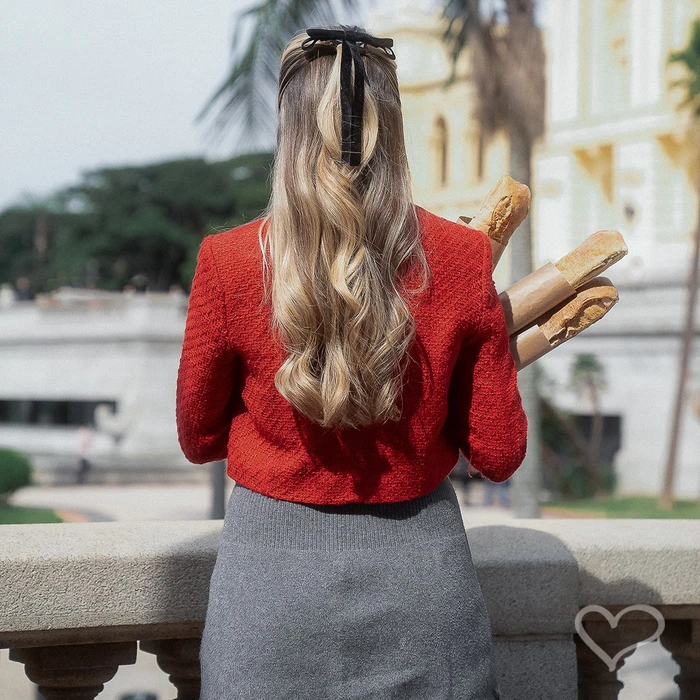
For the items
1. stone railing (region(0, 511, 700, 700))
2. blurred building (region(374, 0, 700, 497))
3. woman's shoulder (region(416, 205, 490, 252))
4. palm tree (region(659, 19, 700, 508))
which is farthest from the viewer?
blurred building (region(374, 0, 700, 497))

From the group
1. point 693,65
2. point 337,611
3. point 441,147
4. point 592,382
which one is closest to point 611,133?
point 441,147

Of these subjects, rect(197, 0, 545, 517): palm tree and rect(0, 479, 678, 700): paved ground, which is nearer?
rect(0, 479, 678, 700): paved ground

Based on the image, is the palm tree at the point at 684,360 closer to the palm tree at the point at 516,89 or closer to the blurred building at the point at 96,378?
the palm tree at the point at 516,89

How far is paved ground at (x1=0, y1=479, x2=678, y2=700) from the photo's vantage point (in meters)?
6.49

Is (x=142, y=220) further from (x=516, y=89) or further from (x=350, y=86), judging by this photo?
(x=350, y=86)

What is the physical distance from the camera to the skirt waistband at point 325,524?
1708mm

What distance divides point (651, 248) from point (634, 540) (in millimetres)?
30288

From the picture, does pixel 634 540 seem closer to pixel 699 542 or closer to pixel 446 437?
pixel 699 542

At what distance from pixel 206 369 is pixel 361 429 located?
29 cm

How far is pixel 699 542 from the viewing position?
263 centimetres

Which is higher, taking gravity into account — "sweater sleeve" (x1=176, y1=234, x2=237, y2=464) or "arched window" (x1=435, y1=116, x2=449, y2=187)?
"sweater sleeve" (x1=176, y1=234, x2=237, y2=464)

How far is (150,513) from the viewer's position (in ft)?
54.5

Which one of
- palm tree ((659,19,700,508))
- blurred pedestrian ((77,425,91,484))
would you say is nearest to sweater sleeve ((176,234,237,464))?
palm tree ((659,19,700,508))

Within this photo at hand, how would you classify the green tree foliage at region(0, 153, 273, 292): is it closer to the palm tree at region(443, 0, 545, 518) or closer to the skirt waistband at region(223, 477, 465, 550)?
the palm tree at region(443, 0, 545, 518)
